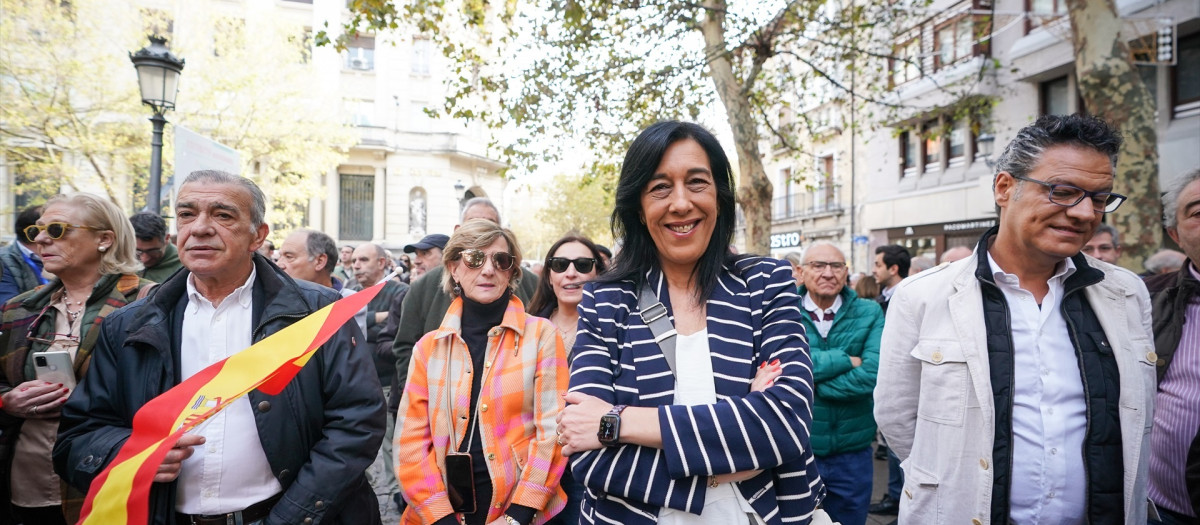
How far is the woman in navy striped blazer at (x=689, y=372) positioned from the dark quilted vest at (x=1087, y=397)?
74 centimetres

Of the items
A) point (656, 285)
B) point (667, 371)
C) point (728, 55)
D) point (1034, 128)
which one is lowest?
point (667, 371)

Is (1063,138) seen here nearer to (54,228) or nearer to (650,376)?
(650,376)

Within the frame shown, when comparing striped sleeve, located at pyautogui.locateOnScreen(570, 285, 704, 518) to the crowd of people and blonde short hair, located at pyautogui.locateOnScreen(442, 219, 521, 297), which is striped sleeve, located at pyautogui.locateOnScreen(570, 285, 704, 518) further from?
blonde short hair, located at pyautogui.locateOnScreen(442, 219, 521, 297)

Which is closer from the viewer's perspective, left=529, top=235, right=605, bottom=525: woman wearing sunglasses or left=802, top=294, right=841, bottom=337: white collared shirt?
left=529, top=235, right=605, bottom=525: woman wearing sunglasses

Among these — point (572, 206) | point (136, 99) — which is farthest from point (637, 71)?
point (572, 206)

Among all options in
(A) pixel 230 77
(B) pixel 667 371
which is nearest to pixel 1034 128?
(B) pixel 667 371

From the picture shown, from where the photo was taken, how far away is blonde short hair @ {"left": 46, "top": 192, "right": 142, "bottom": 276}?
295 cm

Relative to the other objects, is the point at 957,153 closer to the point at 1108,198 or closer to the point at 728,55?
the point at 728,55

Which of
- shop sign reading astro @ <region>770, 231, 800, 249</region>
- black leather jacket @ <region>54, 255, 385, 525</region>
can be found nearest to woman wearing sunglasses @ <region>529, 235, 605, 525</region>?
black leather jacket @ <region>54, 255, 385, 525</region>

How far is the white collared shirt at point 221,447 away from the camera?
7.06 feet

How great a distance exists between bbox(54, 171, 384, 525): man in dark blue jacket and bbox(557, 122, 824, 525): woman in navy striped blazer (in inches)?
42.1

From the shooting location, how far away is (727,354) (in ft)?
5.55

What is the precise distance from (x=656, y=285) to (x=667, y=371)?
296mm

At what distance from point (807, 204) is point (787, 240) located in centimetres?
209
